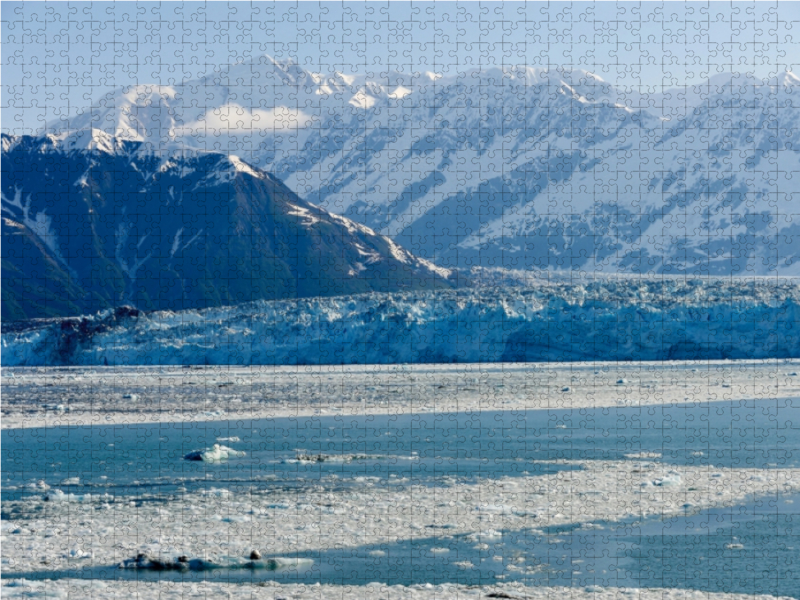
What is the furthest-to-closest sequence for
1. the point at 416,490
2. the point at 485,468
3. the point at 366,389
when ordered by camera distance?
the point at 366,389
the point at 485,468
the point at 416,490

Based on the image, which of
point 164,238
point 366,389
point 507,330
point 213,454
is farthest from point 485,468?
point 164,238

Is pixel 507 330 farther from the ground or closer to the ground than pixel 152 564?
closer to the ground

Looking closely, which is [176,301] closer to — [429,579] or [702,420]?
[702,420]

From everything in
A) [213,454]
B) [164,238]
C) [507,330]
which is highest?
[164,238]

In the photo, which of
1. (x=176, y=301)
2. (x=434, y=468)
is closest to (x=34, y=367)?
(x=434, y=468)

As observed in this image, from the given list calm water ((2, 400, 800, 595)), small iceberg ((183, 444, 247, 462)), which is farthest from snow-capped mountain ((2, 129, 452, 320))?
small iceberg ((183, 444, 247, 462))

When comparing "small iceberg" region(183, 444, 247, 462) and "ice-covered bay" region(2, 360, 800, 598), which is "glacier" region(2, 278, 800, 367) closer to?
"ice-covered bay" region(2, 360, 800, 598)

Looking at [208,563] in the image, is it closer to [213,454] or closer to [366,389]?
[213,454]
